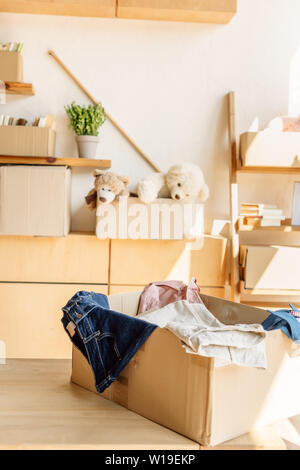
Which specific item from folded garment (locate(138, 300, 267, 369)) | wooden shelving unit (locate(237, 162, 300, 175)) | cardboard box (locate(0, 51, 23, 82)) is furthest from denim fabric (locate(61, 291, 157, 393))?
cardboard box (locate(0, 51, 23, 82))

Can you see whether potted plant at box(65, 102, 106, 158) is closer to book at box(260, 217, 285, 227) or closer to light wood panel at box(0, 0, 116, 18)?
light wood panel at box(0, 0, 116, 18)

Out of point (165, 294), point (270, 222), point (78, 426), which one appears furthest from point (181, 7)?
point (78, 426)

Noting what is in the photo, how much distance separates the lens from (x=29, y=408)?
1.04 meters

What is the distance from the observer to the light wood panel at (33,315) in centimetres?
273

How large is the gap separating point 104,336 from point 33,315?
5.72 feet

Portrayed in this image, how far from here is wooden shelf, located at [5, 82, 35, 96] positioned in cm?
286

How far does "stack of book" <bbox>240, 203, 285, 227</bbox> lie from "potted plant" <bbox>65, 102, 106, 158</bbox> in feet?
3.21

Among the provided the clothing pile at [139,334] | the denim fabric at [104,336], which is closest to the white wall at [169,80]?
the clothing pile at [139,334]

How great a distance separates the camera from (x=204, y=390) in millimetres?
912

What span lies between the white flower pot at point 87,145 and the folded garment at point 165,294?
1.41 meters
